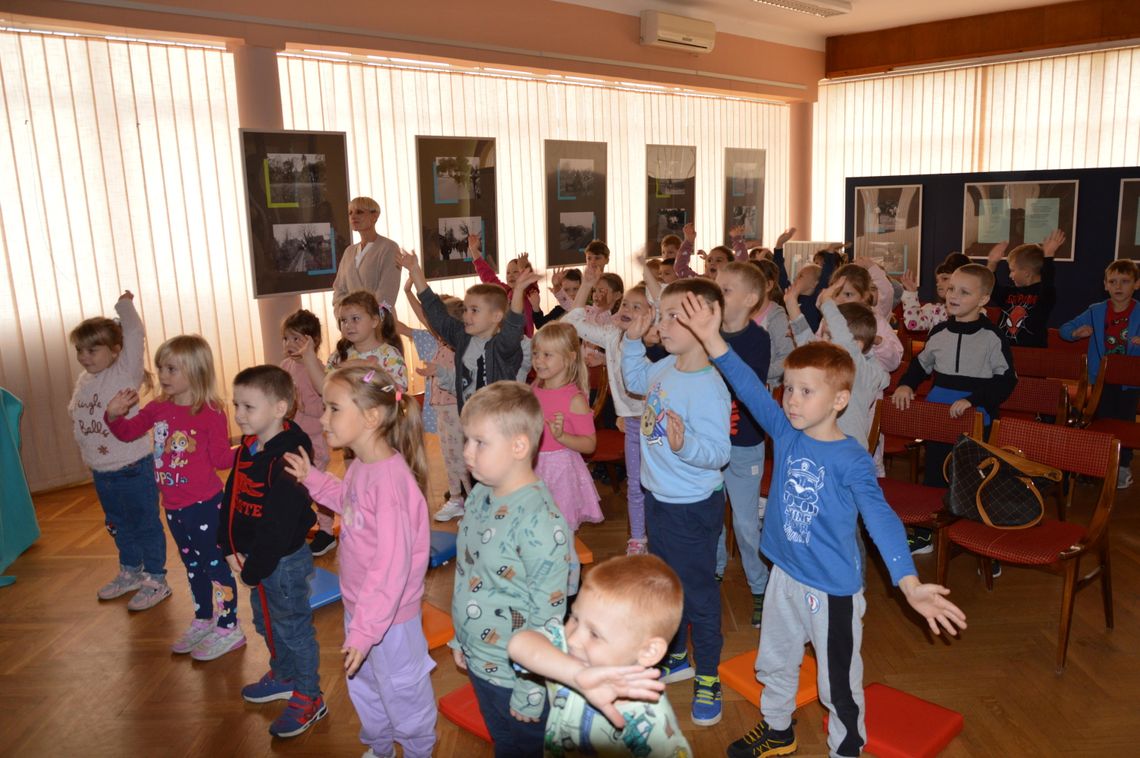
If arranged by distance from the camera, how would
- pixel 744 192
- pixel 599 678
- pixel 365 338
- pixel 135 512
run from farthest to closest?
pixel 744 192, pixel 365 338, pixel 135 512, pixel 599 678

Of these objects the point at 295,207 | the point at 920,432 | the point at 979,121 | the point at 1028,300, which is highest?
the point at 979,121

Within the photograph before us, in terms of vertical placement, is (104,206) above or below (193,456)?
above

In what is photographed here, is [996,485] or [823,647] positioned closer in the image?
[823,647]

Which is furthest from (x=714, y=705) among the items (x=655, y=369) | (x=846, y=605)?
(x=655, y=369)

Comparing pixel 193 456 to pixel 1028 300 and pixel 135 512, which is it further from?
pixel 1028 300

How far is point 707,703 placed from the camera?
297 cm

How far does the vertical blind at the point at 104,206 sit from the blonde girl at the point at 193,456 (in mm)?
2611

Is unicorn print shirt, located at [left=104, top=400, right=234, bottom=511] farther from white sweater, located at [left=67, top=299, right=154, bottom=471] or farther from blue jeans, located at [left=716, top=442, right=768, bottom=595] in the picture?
blue jeans, located at [left=716, top=442, right=768, bottom=595]

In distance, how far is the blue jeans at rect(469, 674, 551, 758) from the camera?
2309 mm

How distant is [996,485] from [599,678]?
8.27ft

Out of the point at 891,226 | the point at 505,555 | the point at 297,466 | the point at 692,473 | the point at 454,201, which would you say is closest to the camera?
the point at 505,555

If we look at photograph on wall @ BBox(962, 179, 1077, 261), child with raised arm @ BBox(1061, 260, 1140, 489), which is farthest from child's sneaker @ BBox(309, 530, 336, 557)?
photograph on wall @ BBox(962, 179, 1077, 261)

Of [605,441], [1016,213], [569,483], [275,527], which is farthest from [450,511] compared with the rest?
[1016,213]

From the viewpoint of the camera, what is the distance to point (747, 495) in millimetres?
3564
